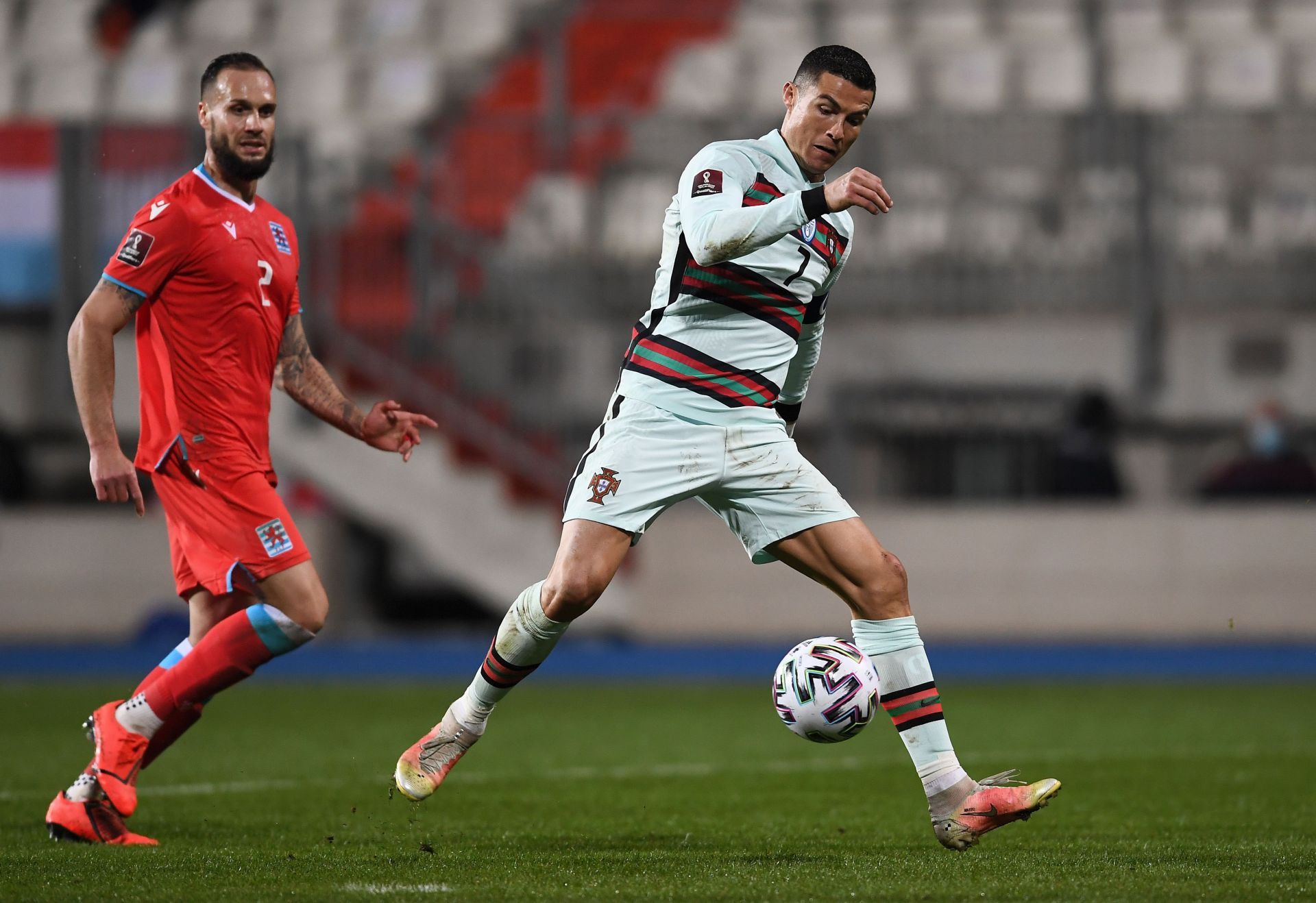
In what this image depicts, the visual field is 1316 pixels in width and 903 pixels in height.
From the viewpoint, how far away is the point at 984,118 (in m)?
14.7

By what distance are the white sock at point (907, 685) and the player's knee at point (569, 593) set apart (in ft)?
2.55

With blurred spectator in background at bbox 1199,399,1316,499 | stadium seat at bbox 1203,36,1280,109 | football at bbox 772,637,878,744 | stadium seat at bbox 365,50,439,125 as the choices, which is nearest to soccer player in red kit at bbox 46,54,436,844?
football at bbox 772,637,878,744

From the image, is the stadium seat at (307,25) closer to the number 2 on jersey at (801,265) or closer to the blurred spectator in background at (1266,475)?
the blurred spectator in background at (1266,475)

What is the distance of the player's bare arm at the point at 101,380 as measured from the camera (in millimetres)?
5398

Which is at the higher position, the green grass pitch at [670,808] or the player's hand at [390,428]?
the player's hand at [390,428]

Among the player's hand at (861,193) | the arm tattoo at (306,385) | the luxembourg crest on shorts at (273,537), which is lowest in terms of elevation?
the luxembourg crest on shorts at (273,537)

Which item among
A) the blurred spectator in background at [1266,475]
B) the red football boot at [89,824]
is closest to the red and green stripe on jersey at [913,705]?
the red football boot at [89,824]

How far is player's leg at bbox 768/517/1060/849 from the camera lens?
5.24 m

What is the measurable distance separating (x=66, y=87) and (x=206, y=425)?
578 inches

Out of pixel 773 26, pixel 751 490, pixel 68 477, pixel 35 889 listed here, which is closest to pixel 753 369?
pixel 751 490

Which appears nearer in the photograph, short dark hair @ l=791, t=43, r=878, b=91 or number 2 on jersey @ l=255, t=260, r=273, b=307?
short dark hair @ l=791, t=43, r=878, b=91

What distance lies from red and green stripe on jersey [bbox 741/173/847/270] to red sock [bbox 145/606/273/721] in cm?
200

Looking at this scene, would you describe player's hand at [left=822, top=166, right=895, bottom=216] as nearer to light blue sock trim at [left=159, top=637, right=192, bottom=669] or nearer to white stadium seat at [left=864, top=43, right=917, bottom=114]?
light blue sock trim at [left=159, top=637, right=192, bottom=669]

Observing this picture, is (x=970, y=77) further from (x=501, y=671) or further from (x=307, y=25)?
(x=501, y=671)
